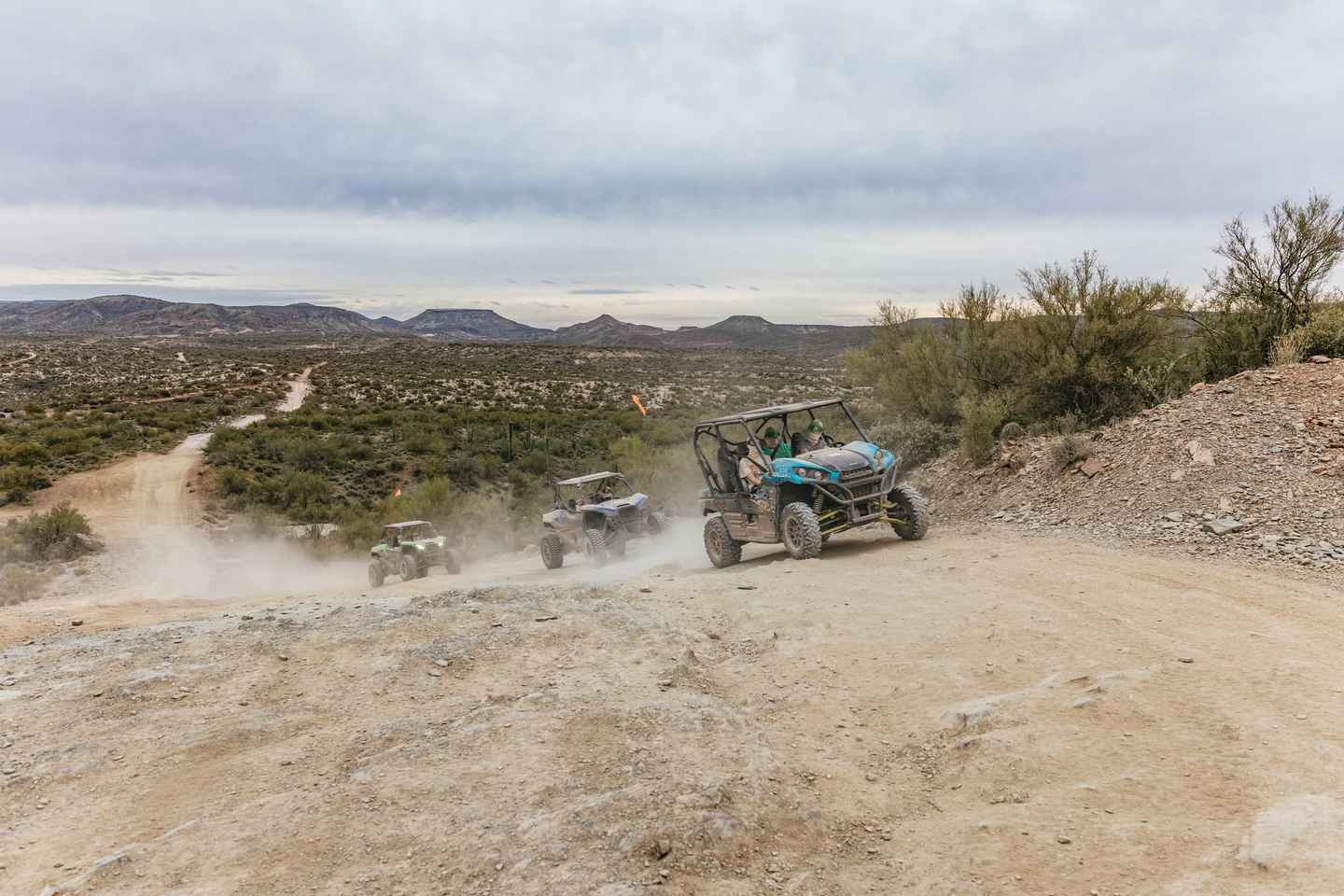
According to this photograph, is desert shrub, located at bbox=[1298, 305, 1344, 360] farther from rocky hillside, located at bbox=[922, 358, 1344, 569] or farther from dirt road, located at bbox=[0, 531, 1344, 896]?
dirt road, located at bbox=[0, 531, 1344, 896]

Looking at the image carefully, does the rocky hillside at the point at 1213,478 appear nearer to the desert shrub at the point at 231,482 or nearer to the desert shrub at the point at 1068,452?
the desert shrub at the point at 1068,452

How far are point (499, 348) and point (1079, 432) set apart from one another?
344 ft

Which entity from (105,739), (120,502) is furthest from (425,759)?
(120,502)

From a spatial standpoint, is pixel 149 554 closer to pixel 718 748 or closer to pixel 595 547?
pixel 595 547

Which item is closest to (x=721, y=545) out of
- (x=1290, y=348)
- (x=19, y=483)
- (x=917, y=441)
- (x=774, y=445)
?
(x=774, y=445)

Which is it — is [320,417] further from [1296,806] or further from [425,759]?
[1296,806]

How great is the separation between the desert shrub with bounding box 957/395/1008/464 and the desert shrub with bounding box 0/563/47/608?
1958cm

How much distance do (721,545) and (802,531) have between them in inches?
66.5

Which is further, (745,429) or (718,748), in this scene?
(745,429)

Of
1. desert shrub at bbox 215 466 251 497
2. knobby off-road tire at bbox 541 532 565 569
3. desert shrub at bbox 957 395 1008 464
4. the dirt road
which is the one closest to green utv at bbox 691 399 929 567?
the dirt road

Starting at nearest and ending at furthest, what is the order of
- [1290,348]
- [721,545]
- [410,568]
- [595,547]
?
[721,545], [1290,348], [595,547], [410,568]

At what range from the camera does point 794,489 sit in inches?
423

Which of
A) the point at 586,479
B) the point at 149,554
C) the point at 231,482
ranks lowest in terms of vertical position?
the point at 149,554

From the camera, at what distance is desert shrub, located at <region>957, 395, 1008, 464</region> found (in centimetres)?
1438
